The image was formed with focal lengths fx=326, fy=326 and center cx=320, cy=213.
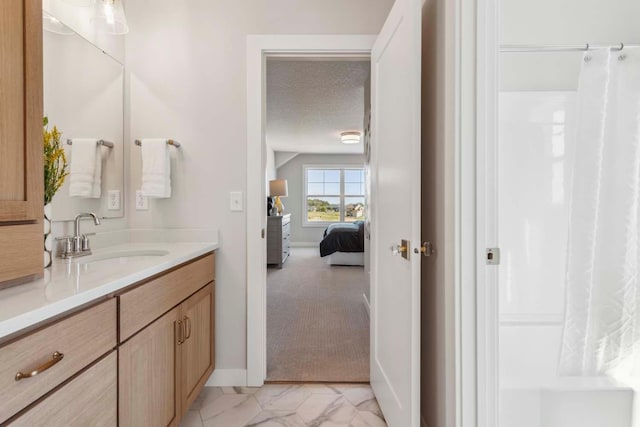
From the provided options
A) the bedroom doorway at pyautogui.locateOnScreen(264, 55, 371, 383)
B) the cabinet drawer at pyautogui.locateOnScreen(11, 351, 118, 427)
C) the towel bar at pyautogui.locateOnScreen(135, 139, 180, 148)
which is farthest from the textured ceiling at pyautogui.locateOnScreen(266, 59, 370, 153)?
the cabinet drawer at pyautogui.locateOnScreen(11, 351, 118, 427)

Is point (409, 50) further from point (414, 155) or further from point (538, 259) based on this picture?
point (538, 259)

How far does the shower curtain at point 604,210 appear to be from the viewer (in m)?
1.60

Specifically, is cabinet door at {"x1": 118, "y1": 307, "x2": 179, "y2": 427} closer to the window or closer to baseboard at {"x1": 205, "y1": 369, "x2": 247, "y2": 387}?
baseboard at {"x1": 205, "y1": 369, "x2": 247, "y2": 387}

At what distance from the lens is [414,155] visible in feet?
4.02

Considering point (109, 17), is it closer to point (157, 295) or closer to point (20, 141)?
point (20, 141)

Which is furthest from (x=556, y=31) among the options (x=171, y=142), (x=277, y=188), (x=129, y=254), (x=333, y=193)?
(x=333, y=193)

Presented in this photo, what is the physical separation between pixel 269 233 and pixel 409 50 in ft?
14.4

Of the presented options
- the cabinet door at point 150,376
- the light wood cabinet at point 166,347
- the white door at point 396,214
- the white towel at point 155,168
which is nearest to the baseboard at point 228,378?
the light wood cabinet at point 166,347

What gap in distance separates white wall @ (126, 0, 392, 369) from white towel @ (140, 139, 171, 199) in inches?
4.4

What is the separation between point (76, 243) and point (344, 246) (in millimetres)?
4328

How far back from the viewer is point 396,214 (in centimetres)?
146

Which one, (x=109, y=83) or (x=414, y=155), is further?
(x=109, y=83)

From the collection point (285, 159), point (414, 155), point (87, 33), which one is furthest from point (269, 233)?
point (414, 155)

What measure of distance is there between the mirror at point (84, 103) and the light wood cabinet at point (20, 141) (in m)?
0.67
